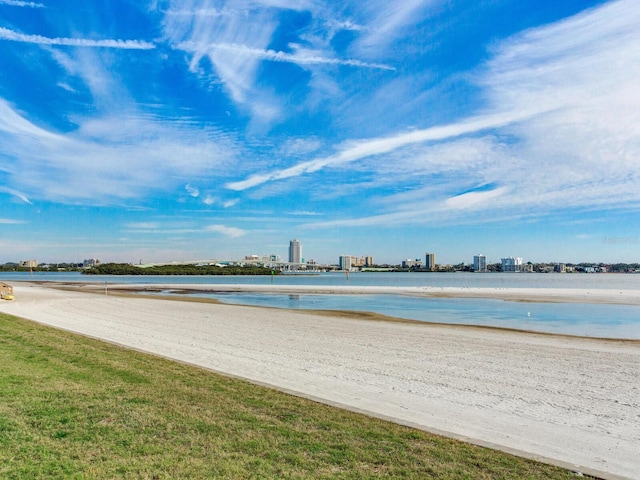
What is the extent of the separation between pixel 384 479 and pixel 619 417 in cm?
518

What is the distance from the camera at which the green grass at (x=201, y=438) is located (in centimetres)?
509

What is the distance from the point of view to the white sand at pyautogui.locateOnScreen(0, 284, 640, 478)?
7035mm

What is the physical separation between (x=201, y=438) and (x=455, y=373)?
7.28 meters

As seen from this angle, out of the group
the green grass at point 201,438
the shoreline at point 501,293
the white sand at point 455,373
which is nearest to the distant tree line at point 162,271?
the shoreline at point 501,293

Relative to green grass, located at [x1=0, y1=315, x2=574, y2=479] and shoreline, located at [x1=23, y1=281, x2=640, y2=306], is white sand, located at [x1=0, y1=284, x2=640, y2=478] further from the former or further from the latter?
shoreline, located at [x1=23, y1=281, x2=640, y2=306]

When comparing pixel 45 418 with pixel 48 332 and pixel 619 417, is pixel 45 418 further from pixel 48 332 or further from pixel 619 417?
pixel 48 332

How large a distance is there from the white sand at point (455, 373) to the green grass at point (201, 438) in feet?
3.13

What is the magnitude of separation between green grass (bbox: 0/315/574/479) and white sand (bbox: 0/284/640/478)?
3.13 ft

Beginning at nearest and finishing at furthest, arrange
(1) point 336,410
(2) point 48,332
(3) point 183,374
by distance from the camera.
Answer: (1) point 336,410 < (3) point 183,374 < (2) point 48,332

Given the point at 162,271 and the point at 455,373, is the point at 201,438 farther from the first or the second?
the point at 162,271

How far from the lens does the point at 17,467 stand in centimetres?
491

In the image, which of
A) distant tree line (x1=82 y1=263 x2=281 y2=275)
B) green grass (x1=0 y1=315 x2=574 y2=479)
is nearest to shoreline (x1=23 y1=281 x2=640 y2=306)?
green grass (x1=0 y1=315 x2=574 y2=479)

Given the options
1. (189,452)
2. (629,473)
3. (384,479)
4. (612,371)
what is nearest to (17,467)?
(189,452)

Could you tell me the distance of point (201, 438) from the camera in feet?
19.5
